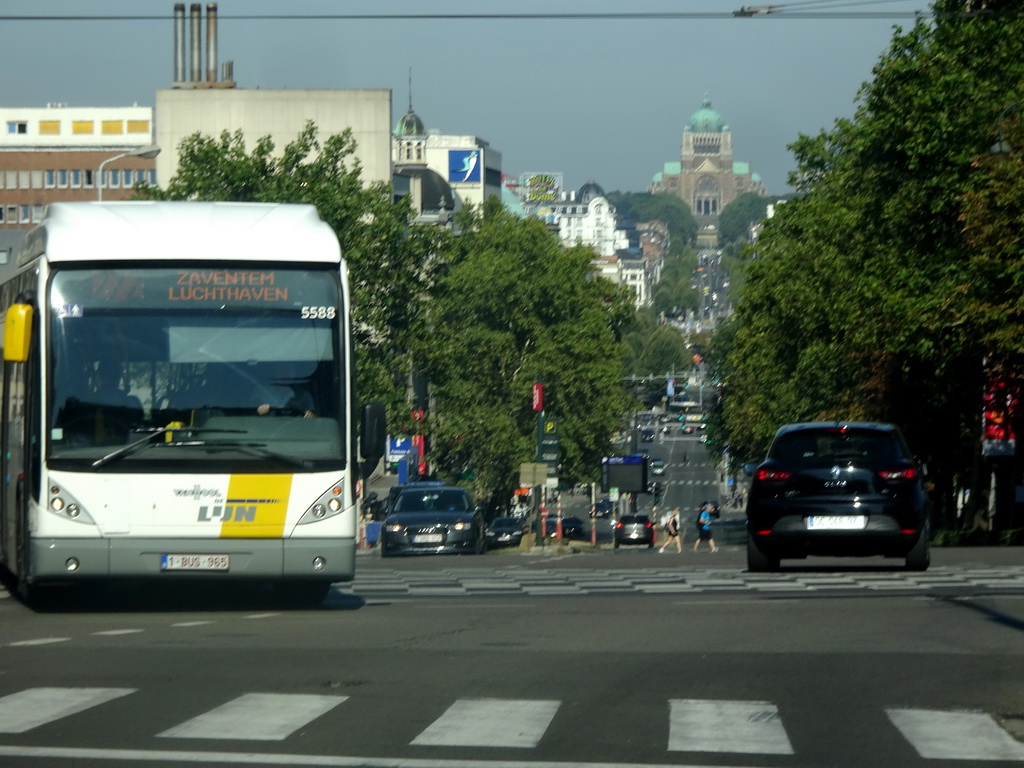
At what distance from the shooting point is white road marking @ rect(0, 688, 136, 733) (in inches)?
335

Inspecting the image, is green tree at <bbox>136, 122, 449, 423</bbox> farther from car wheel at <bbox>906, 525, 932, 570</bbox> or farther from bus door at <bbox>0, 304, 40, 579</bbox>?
bus door at <bbox>0, 304, 40, 579</bbox>

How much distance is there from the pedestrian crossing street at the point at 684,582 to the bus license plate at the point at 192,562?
13.5 ft

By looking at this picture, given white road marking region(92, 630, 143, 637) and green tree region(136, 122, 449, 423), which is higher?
green tree region(136, 122, 449, 423)

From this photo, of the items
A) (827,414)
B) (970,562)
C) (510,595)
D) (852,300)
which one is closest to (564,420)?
(827,414)

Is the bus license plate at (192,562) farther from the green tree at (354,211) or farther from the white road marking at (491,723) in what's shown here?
the green tree at (354,211)

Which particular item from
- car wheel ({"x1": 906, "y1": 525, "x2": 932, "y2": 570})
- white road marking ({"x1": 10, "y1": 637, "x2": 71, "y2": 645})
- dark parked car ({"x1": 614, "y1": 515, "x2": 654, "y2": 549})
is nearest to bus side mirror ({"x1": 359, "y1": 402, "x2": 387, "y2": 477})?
white road marking ({"x1": 10, "y1": 637, "x2": 71, "y2": 645})

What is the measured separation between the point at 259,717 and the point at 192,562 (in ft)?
20.2

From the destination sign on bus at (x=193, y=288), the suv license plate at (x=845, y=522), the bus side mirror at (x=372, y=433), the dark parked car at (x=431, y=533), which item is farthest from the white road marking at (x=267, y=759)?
the dark parked car at (x=431, y=533)

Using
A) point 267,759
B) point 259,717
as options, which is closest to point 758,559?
point 259,717

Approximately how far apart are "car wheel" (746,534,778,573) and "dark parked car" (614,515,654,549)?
56549mm

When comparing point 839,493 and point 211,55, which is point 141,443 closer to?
point 839,493

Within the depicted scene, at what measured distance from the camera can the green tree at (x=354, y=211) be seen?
69.3m

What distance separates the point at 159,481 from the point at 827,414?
45.0 m

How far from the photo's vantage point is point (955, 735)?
27.5ft
